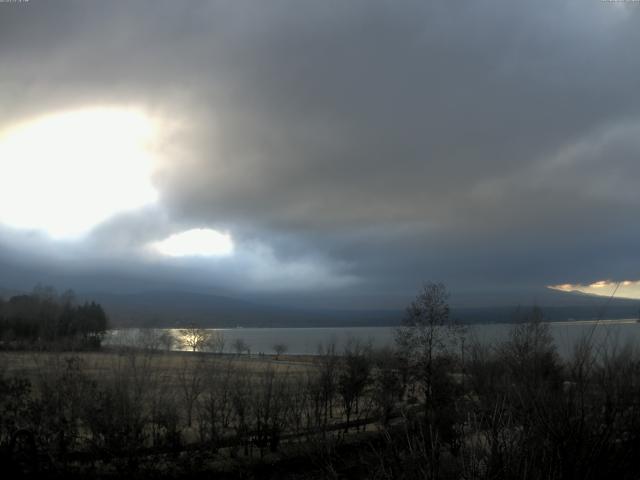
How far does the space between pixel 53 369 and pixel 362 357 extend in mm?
24843

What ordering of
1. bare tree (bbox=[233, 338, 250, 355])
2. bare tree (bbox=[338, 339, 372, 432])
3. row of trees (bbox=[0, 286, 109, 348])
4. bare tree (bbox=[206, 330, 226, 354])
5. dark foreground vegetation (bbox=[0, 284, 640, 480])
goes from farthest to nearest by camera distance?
bare tree (bbox=[233, 338, 250, 355]) < bare tree (bbox=[206, 330, 226, 354]) < row of trees (bbox=[0, 286, 109, 348]) < bare tree (bbox=[338, 339, 372, 432]) < dark foreground vegetation (bbox=[0, 284, 640, 480])

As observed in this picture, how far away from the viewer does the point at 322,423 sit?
77.5ft

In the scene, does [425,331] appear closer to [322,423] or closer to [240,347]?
[322,423]

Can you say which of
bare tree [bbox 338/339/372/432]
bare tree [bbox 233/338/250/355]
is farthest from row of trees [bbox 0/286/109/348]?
bare tree [bbox 233/338/250/355]

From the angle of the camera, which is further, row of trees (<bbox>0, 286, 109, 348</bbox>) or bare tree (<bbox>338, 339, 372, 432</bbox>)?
row of trees (<bbox>0, 286, 109, 348</bbox>)

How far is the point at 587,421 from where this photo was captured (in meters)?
6.82

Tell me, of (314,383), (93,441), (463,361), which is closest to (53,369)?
(93,441)

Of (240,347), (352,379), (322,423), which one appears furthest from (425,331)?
(240,347)

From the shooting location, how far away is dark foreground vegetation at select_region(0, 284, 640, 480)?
574cm

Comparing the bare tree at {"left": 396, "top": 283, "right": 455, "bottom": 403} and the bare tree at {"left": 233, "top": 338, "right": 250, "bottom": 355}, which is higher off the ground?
the bare tree at {"left": 396, "top": 283, "right": 455, "bottom": 403}

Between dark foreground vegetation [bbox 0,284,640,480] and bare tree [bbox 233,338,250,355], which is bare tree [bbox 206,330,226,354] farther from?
dark foreground vegetation [bbox 0,284,640,480]

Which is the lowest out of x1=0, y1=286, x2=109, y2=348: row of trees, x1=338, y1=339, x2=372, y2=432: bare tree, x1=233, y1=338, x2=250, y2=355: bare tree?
x1=233, y1=338, x2=250, y2=355: bare tree

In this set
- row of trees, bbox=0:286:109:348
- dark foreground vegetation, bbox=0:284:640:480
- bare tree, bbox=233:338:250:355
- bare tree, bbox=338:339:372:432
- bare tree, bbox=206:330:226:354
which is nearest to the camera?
dark foreground vegetation, bbox=0:284:640:480

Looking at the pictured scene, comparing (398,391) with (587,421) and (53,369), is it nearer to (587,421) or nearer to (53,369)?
(53,369)
